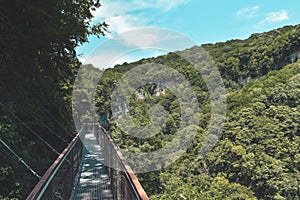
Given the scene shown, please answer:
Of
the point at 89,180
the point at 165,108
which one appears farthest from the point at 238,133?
the point at 89,180

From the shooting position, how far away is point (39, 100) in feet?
21.1

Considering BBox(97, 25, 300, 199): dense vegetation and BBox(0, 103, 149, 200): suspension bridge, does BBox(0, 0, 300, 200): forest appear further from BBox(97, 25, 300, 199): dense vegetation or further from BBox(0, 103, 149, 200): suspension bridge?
BBox(0, 103, 149, 200): suspension bridge

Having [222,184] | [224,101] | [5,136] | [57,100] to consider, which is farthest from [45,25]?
[224,101]

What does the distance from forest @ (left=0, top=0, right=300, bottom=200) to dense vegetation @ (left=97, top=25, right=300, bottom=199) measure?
0.16 m

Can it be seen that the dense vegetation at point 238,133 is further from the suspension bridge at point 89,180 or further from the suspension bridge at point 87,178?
the suspension bridge at point 87,178

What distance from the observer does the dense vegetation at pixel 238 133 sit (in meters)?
27.9

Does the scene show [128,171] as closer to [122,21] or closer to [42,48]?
[42,48]

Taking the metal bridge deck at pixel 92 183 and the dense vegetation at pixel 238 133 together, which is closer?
the metal bridge deck at pixel 92 183

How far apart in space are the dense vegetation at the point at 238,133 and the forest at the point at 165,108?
0.52 feet

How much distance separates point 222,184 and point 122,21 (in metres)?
27.3

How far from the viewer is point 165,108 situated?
56.9m

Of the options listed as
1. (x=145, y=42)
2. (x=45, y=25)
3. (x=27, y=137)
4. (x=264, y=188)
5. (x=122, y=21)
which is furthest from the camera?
(x=264, y=188)

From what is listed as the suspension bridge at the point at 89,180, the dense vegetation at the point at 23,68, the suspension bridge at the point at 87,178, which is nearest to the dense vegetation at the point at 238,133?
the suspension bridge at the point at 89,180

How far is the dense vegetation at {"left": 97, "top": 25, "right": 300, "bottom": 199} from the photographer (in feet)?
91.4
